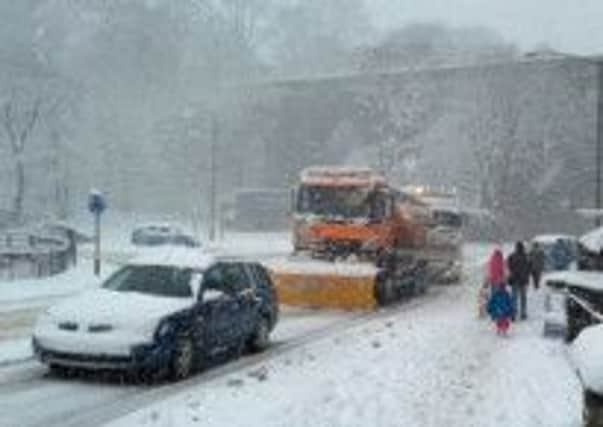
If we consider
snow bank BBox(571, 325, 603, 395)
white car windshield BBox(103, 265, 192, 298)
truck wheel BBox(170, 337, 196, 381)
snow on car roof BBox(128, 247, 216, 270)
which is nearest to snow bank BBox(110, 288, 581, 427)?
truck wheel BBox(170, 337, 196, 381)

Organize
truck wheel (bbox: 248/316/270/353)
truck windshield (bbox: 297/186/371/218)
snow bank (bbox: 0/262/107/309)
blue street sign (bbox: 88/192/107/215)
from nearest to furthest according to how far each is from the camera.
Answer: truck wheel (bbox: 248/316/270/353)
snow bank (bbox: 0/262/107/309)
truck windshield (bbox: 297/186/371/218)
blue street sign (bbox: 88/192/107/215)

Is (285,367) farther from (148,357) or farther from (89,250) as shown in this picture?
(89,250)

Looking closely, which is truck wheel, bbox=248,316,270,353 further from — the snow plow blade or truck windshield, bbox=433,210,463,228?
truck windshield, bbox=433,210,463,228

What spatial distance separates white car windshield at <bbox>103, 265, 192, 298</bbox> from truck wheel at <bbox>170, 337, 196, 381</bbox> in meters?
0.84

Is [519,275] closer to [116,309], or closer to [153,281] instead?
[153,281]

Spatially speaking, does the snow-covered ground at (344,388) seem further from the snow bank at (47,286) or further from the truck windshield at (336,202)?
the truck windshield at (336,202)

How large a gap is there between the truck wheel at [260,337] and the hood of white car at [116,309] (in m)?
3.06

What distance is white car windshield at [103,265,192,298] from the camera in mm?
19481

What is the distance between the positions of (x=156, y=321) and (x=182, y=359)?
852mm

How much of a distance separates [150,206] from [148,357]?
81.6m

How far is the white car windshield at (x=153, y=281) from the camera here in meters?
19.5

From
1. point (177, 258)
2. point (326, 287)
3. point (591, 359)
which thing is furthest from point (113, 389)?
point (326, 287)

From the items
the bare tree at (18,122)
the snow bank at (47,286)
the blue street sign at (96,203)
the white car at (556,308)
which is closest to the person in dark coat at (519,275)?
the white car at (556,308)

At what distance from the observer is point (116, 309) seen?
1817cm
